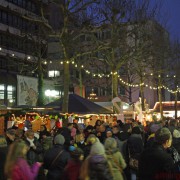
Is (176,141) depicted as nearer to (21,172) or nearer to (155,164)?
(155,164)

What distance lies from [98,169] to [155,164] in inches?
31.2

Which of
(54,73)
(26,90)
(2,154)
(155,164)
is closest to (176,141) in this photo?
(155,164)

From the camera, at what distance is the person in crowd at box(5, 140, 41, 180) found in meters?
5.64

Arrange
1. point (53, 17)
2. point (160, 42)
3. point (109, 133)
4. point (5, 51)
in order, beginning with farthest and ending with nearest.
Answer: point (53, 17)
point (5, 51)
point (160, 42)
point (109, 133)

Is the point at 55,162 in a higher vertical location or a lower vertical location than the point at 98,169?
lower

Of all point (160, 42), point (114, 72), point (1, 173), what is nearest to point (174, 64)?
point (160, 42)

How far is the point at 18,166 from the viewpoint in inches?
224

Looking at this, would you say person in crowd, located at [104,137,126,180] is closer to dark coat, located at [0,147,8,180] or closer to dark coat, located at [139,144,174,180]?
dark coat, located at [139,144,174,180]

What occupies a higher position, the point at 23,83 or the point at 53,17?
the point at 53,17

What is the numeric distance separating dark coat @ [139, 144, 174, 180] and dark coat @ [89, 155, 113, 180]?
509 mm

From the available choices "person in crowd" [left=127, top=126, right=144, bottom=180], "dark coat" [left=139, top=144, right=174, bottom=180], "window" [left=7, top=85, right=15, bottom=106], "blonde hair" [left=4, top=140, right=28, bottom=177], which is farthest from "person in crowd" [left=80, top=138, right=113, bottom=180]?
"window" [left=7, top=85, right=15, bottom=106]

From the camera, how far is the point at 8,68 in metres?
44.0

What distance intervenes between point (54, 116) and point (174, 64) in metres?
29.0

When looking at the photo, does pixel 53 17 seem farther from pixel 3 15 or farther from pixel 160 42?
pixel 160 42
